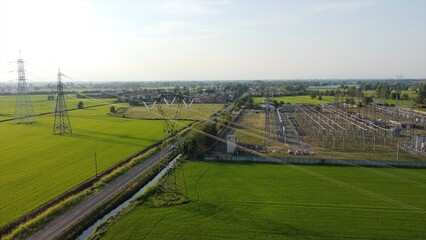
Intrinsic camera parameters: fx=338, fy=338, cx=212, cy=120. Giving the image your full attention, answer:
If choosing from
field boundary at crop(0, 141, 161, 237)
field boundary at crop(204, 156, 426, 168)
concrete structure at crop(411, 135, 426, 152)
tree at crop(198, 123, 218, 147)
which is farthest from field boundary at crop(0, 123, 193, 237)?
concrete structure at crop(411, 135, 426, 152)

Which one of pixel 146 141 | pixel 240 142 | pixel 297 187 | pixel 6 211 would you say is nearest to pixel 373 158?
pixel 297 187

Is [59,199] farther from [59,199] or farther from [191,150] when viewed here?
[191,150]

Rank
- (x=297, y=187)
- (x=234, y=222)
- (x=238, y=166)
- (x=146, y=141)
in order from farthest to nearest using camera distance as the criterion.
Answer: (x=146, y=141)
(x=238, y=166)
(x=297, y=187)
(x=234, y=222)

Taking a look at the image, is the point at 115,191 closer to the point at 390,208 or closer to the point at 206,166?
the point at 206,166

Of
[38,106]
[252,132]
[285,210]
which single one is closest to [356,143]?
[252,132]

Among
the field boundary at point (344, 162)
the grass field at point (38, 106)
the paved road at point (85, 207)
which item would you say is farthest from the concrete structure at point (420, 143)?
the grass field at point (38, 106)

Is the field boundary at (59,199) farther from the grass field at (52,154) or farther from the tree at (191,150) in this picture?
the tree at (191,150)
